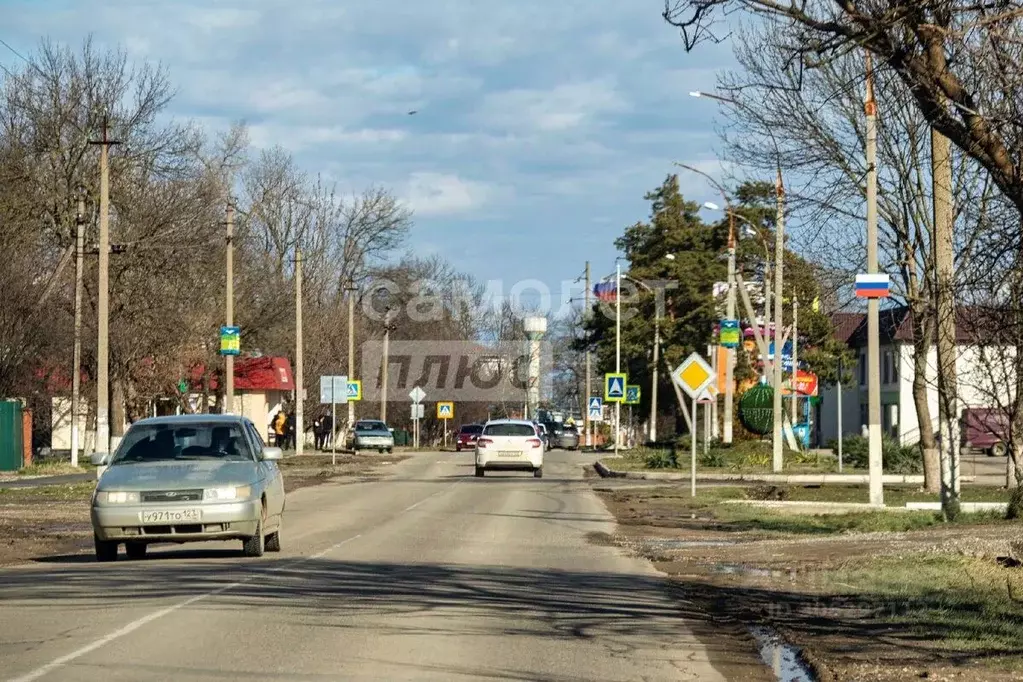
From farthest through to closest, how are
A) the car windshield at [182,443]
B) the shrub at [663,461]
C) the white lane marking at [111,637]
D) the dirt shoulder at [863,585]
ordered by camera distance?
1. the shrub at [663,461]
2. the car windshield at [182,443]
3. the dirt shoulder at [863,585]
4. the white lane marking at [111,637]

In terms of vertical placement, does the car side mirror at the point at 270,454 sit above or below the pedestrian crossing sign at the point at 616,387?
below

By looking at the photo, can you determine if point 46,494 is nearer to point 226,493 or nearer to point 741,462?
point 226,493

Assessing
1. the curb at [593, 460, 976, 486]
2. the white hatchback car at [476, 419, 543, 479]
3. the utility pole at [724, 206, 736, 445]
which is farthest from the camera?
the utility pole at [724, 206, 736, 445]

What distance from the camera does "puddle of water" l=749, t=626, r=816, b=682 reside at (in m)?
9.45

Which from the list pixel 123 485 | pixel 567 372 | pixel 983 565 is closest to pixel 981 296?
pixel 983 565

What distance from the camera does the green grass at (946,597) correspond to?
10355 mm

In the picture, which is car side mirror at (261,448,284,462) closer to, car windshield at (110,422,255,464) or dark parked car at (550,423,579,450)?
car windshield at (110,422,255,464)

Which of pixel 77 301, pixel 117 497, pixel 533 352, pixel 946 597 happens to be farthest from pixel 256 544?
pixel 533 352

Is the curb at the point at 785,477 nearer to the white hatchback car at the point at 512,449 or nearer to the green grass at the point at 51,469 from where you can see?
the white hatchback car at the point at 512,449

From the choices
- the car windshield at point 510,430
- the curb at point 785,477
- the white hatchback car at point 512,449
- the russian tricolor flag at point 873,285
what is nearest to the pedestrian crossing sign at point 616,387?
the curb at point 785,477

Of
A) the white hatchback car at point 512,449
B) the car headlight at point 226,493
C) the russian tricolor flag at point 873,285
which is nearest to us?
the car headlight at point 226,493

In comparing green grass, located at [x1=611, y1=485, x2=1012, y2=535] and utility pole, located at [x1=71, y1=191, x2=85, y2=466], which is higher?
Result: utility pole, located at [x1=71, y1=191, x2=85, y2=466]

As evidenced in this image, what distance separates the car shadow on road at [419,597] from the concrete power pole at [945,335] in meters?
7.40

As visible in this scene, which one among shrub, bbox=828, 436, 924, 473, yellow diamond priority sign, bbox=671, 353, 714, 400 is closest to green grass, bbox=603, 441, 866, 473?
shrub, bbox=828, 436, 924, 473
